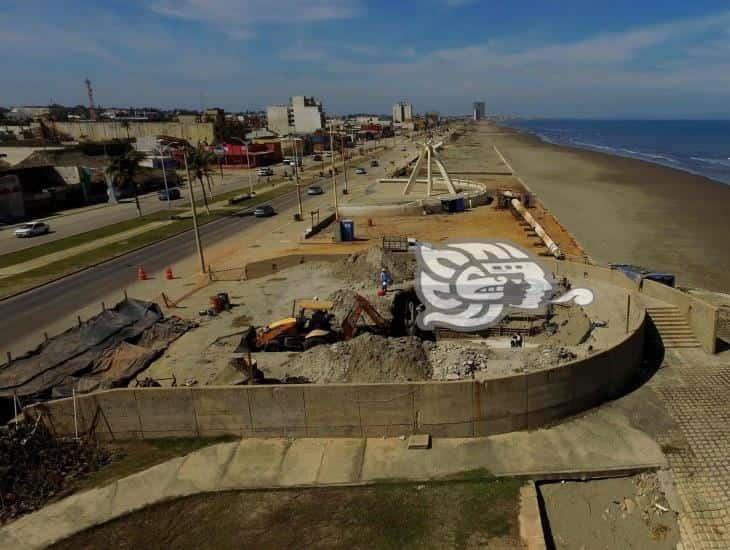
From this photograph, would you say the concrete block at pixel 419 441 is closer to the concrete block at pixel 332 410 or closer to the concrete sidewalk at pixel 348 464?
the concrete sidewalk at pixel 348 464

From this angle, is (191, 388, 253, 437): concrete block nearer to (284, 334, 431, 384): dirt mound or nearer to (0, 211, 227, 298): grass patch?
(284, 334, 431, 384): dirt mound

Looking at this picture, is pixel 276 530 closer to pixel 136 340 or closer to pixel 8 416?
pixel 8 416

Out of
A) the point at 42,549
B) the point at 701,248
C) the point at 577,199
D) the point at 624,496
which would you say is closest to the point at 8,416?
the point at 42,549

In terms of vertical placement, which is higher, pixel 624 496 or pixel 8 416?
pixel 8 416

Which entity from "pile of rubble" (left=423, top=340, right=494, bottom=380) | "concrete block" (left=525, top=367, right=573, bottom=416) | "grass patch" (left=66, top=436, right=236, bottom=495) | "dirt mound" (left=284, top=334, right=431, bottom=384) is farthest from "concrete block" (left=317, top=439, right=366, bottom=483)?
"concrete block" (left=525, top=367, right=573, bottom=416)

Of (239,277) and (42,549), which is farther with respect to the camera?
(239,277)

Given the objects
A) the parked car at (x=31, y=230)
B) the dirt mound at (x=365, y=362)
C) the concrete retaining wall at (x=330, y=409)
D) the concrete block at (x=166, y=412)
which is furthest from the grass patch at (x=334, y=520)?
the parked car at (x=31, y=230)

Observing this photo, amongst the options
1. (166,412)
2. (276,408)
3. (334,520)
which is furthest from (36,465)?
(334,520)
